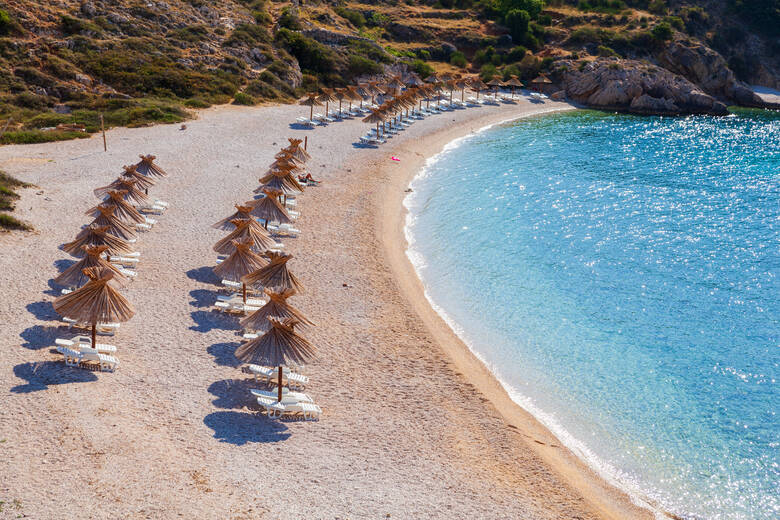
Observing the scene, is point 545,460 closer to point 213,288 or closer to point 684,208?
point 213,288

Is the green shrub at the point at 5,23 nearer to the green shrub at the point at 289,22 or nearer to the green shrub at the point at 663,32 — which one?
the green shrub at the point at 289,22

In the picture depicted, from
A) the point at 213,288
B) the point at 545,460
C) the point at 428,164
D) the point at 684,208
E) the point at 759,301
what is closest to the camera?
the point at 545,460

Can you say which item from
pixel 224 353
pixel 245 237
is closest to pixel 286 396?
pixel 224 353

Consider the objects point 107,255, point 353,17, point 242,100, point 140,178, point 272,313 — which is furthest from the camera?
point 353,17

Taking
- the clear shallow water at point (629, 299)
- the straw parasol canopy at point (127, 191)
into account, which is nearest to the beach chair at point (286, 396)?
the clear shallow water at point (629, 299)

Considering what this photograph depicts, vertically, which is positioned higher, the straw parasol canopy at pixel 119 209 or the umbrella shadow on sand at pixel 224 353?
the straw parasol canopy at pixel 119 209

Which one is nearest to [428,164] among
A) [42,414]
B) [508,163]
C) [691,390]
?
[508,163]

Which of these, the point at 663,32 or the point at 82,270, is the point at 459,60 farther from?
the point at 82,270
